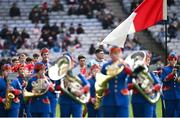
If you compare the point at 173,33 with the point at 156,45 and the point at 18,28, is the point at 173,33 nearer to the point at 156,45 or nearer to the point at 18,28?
the point at 156,45

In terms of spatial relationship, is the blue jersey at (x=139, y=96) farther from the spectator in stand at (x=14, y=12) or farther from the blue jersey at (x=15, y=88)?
the spectator in stand at (x=14, y=12)

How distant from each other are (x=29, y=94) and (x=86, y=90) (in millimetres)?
1848

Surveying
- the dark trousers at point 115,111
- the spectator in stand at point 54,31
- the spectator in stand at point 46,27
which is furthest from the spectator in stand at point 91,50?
the dark trousers at point 115,111

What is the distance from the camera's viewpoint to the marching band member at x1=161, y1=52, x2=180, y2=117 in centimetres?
2034

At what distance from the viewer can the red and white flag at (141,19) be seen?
21.6 m

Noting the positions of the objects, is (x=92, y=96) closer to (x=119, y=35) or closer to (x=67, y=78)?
(x=67, y=78)

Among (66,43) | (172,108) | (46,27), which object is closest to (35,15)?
(46,27)

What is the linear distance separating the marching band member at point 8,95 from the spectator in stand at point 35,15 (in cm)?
1774

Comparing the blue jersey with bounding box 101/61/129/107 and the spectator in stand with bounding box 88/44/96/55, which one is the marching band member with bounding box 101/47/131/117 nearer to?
the blue jersey with bounding box 101/61/129/107

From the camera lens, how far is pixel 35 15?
38188 millimetres

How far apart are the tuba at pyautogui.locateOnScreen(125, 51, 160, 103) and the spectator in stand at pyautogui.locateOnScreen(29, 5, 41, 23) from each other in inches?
808

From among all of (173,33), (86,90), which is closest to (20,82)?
(86,90)

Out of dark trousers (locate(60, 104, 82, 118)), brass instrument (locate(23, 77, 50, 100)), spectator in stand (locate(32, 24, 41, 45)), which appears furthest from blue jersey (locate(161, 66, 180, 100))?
spectator in stand (locate(32, 24, 41, 45))

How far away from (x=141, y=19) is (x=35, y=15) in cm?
1602
